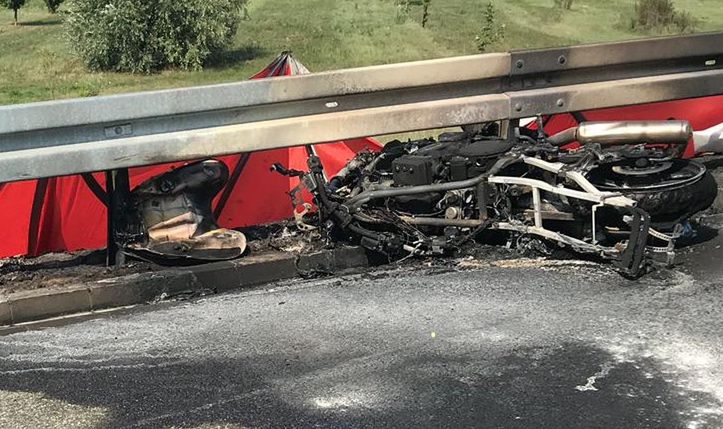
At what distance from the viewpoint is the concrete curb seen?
490 centimetres

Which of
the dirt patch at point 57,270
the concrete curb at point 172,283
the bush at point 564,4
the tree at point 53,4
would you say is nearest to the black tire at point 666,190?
the concrete curb at point 172,283

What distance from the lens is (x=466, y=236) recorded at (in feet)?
17.8

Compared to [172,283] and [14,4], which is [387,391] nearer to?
[172,283]

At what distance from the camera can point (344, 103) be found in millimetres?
5672

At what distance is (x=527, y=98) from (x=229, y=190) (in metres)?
2.23

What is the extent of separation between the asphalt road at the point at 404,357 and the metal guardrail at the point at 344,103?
99 cm

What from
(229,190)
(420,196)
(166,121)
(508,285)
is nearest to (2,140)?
(166,121)

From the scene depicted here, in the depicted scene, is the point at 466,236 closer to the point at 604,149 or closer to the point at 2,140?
the point at 604,149

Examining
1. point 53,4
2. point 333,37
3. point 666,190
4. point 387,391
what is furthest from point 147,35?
point 387,391

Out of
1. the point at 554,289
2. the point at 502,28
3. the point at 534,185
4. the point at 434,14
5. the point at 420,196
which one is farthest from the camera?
the point at 434,14

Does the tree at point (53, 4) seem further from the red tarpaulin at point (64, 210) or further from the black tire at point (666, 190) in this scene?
the black tire at point (666, 190)

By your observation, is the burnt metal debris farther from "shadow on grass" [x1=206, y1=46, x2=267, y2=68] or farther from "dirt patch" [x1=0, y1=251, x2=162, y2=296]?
"shadow on grass" [x1=206, y1=46, x2=267, y2=68]

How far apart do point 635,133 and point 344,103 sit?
1.85 metres

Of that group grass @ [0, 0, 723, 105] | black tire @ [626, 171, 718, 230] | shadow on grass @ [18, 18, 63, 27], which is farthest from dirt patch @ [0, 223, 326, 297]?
shadow on grass @ [18, 18, 63, 27]
